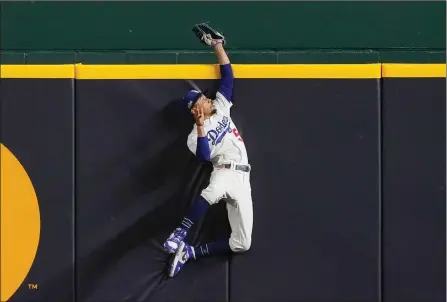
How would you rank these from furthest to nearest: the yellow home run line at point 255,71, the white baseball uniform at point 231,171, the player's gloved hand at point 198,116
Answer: the yellow home run line at point 255,71 < the white baseball uniform at point 231,171 < the player's gloved hand at point 198,116

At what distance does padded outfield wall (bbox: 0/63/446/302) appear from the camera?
184 inches

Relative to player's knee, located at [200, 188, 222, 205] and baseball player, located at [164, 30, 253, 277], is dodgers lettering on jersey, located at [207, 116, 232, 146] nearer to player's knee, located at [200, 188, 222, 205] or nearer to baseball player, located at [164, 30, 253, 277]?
baseball player, located at [164, 30, 253, 277]

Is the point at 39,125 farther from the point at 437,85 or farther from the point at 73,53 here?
the point at 437,85

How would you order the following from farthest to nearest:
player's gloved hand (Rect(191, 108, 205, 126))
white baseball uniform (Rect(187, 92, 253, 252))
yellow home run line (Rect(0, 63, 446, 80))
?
yellow home run line (Rect(0, 63, 446, 80))
white baseball uniform (Rect(187, 92, 253, 252))
player's gloved hand (Rect(191, 108, 205, 126))

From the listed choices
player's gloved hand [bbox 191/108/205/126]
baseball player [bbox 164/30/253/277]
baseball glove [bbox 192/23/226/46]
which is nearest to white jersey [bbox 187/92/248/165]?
baseball player [bbox 164/30/253/277]

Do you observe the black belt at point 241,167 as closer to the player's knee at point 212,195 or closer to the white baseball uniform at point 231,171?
the white baseball uniform at point 231,171

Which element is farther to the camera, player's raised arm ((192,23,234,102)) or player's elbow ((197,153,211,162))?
player's raised arm ((192,23,234,102))

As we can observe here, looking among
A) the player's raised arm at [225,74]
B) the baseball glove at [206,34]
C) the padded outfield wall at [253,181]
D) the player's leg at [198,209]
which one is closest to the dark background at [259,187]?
the padded outfield wall at [253,181]

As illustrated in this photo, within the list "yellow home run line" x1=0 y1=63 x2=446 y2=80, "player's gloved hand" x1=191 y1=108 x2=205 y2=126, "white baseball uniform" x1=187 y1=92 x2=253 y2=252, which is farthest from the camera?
"yellow home run line" x1=0 y1=63 x2=446 y2=80

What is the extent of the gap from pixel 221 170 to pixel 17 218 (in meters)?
1.53

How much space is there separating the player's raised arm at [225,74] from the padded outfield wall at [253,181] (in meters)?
0.10

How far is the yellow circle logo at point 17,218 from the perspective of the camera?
187 inches

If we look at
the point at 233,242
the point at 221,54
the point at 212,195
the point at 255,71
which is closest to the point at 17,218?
the point at 212,195

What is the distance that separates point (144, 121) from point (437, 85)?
6.90 feet
